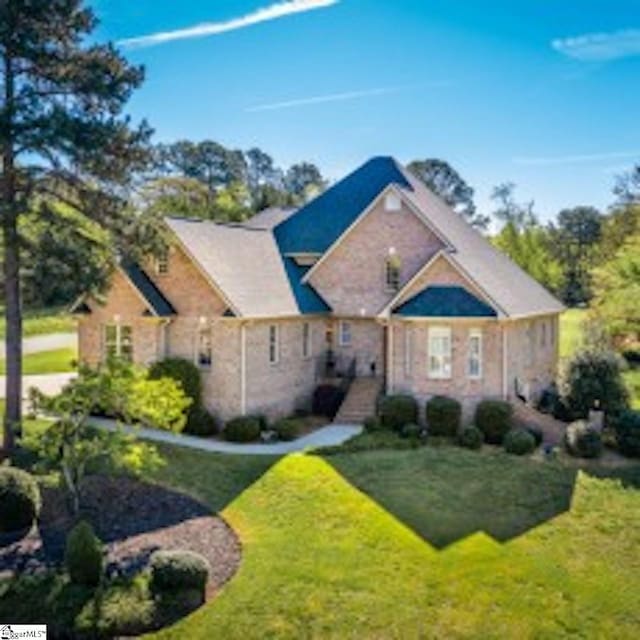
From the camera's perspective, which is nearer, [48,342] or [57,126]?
[57,126]

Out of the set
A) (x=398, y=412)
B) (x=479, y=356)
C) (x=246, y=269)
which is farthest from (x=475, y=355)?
(x=246, y=269)

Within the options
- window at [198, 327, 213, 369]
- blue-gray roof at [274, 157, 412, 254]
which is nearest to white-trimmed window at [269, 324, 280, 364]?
window at [198, 327, 213, 369]

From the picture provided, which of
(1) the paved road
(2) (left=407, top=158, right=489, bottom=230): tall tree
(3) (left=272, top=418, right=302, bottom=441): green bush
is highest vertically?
(2) (left=407, top=158, right=489, bottom=230): tall tree

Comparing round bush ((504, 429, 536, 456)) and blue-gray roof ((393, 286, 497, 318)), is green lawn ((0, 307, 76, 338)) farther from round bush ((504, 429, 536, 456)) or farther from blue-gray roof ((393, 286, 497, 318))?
round bush ((504, 429, 536, 456))

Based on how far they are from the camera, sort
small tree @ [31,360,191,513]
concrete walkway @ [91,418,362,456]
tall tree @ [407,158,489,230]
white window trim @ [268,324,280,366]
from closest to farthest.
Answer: small tree @ [31,360,191,513] < concrete walkway @ [91,418,362,456] < white window trim @ [268,324,280,366] < tall tree @ [407,158,489,230]

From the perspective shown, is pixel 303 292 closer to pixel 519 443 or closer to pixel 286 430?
pixel 286 430

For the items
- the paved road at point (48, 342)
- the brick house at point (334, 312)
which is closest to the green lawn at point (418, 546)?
the brick house at point (334, 312)

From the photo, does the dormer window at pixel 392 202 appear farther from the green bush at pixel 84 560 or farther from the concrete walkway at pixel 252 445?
the green bush at pixel 84 560
